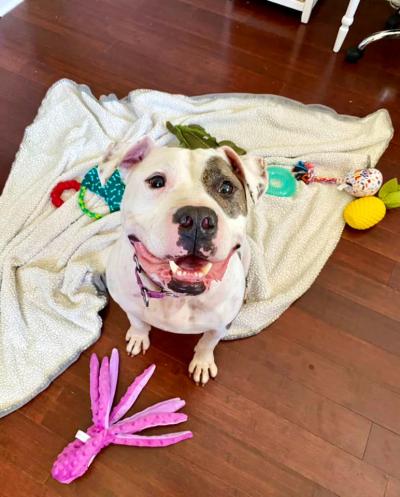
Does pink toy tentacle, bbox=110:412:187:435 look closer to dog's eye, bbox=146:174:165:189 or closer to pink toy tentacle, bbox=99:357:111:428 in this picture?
pink toy tentacle, bbox=99:357:111:428

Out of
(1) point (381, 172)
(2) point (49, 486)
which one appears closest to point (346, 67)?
(1) point (381, 172)

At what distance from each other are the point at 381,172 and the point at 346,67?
0.96 m

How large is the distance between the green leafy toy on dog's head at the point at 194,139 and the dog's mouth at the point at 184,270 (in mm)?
1107

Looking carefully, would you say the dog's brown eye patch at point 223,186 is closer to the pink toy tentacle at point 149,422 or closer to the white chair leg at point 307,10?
the pink toy tentacle at point 149,422

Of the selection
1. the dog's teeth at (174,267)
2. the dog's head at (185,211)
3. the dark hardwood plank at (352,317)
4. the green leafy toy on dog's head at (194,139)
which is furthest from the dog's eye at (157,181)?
the dark hardwood plank at (352,317)

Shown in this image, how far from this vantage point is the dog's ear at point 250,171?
1.47 meters

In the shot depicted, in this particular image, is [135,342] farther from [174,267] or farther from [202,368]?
[174,267]

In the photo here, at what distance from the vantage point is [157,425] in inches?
72.4

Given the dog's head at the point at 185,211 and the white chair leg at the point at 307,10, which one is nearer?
the dog's head at the point at 185,211

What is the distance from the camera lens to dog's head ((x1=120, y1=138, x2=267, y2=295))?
1.23 m

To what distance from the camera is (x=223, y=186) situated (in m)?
1.39

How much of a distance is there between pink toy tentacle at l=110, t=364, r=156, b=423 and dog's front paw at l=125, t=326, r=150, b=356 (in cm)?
9

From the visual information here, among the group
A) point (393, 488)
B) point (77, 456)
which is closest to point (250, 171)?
point (77, 456)

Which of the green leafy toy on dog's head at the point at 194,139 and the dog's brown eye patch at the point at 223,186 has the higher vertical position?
the dog's brown eye patch at the point at 223,186
